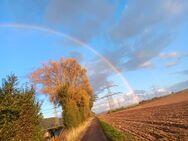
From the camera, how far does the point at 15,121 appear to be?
38.2ft

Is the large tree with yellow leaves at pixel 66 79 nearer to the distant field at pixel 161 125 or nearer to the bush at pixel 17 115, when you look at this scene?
the distant field at pixel 161 125

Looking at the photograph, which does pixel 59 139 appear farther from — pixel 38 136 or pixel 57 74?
pixel 57 74

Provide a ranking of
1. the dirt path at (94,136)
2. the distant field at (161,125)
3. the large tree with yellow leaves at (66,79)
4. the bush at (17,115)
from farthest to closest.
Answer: the large tree with yellow leaves at (66,79), the dirt path at (94,136), the distant field at (161,125), the bush at (17,115)

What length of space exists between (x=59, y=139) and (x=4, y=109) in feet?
40.2

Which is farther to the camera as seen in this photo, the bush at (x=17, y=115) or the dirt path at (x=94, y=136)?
the dirt path at (x=94, y=136)

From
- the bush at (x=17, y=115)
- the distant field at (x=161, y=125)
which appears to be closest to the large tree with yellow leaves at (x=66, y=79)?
the distant field at (x=161, y=125)

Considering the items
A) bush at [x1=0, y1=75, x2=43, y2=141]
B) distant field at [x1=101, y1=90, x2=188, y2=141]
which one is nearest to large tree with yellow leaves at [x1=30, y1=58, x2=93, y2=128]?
distant field at [x1=101, y1=90, x2=188, y2=141]

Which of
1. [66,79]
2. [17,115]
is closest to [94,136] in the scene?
[17,115]

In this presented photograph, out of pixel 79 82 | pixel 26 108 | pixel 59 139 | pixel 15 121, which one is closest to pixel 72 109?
pixel 59 139

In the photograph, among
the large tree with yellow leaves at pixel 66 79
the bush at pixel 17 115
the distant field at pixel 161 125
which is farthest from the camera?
the large tree with yellow leaves at pixel 66 79

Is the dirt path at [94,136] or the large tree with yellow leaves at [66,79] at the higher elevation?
the large tree with yellow leaves at [66,79]

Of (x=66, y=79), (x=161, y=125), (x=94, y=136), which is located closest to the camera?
(x=161, y=125)

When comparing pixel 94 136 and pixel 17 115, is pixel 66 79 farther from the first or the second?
pixel 17 115

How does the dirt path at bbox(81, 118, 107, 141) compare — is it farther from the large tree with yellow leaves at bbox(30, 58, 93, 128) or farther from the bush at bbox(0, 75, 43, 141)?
the large tree with yellow leaves at bbox(30, 58, 93, 128)
